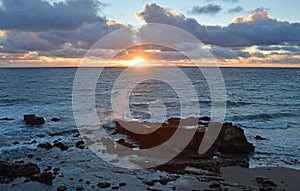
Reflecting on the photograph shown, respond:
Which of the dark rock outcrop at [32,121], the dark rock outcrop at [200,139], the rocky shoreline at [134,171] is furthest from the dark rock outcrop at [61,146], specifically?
the dark rock outcrop at [32,121]

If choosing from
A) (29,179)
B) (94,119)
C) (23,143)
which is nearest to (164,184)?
(29,179)

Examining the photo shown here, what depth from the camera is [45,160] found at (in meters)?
20.5

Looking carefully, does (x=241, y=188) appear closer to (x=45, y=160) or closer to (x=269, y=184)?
(x=269, y=184)

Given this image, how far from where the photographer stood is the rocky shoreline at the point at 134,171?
16.1 meters

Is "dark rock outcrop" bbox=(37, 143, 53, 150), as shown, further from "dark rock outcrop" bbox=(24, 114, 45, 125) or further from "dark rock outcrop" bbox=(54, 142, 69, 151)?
"dark rock outcrop" bbox=(24, 114, 45, 125)

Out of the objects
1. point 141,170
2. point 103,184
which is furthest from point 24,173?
point 141,170

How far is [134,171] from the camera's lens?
1844cm

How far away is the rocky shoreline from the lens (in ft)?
52.7

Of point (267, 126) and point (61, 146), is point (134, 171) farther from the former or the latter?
point (267, 126)

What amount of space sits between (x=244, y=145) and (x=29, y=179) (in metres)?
14.9

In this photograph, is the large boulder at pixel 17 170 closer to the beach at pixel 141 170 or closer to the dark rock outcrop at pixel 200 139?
the beach at pixel 141 170

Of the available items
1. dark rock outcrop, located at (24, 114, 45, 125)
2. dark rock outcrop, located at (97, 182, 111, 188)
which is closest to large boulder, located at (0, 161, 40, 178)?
dark rock outcrop, located at (97, 182, 111, 188)

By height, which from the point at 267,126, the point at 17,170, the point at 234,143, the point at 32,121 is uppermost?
the point at 234,143

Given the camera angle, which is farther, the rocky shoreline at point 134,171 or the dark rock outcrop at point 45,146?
the dark rock outcrop at point 45,146
